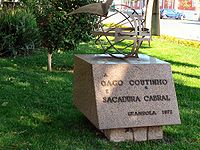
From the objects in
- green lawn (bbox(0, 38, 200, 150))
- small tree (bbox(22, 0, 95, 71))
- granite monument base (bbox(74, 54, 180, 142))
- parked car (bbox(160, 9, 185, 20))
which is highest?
small tree (bbox(22, 0, 95, 71))

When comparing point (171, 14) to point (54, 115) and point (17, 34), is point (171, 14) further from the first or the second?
point (54, 115)

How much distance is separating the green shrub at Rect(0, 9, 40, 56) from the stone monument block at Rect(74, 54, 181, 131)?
6.24 metres

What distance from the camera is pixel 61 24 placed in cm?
886

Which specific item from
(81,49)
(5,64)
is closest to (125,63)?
(5,64)

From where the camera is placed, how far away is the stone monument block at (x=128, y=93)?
16.6 feet

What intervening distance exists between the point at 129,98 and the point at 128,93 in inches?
2.3

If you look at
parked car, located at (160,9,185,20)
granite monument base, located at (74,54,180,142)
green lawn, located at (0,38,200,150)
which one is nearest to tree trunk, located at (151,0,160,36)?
green lawn, located at (0,38,200,150)

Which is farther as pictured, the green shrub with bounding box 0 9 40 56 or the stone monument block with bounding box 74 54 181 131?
the green shrub with bounding box 0 9 40 56

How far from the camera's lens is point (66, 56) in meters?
11.5

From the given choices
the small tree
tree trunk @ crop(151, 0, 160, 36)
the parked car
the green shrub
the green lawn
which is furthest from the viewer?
the parked car

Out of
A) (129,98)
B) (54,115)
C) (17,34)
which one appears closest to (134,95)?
(129,98)

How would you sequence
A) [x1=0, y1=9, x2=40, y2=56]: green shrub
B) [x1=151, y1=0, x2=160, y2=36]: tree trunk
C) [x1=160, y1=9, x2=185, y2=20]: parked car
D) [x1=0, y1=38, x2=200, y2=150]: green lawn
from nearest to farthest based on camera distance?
[x1=0, y1=38, x2=200, y2=150]: green lawn < [x1=0, y1=9, x2=40, y2=56]: green shrub < [x1=151, y1=0, x2=160, y2=36]: tree trunk < [x1=160, y1=9, x2=185, y2=20]: parked car

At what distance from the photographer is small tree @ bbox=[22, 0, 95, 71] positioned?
8.89 metres

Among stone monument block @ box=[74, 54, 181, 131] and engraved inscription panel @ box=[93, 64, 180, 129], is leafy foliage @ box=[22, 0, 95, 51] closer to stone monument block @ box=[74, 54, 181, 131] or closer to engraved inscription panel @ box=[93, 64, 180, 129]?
stone monument block @ box=[74, 54, 181, 131]
